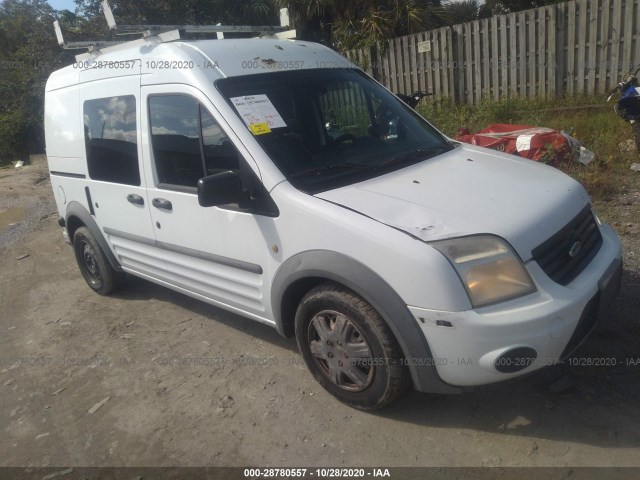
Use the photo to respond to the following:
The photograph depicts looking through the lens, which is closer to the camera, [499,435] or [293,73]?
[499,435]

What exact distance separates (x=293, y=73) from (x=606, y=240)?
7.39 feet

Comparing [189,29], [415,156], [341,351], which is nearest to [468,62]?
[189,29]

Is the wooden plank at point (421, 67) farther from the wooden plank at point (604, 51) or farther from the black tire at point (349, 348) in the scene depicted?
the black tire at point (349, 348)

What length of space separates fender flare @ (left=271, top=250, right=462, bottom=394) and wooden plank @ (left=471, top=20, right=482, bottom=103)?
7.93 meters

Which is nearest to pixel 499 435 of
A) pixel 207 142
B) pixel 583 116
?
pixel 207 142

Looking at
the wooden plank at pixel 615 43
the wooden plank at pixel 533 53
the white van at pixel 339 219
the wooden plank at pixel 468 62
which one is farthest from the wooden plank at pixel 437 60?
the white van at pixel 339 219

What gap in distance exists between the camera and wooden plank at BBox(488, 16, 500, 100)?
30.4 feet

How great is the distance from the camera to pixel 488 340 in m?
2.44

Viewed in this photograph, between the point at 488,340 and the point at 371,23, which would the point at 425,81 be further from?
the point at 488,340

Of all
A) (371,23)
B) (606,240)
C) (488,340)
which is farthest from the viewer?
(371,23)

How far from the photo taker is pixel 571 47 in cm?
846

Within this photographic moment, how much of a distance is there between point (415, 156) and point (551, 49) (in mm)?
6493

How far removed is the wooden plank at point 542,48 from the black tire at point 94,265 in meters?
7.27

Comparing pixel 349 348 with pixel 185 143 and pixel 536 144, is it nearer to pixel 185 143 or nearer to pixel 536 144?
pixel 185 143
